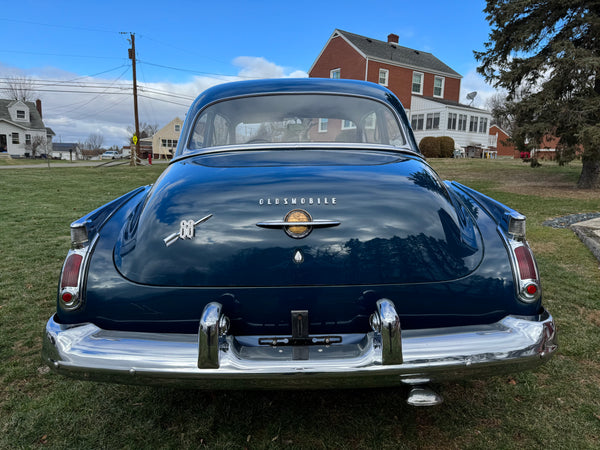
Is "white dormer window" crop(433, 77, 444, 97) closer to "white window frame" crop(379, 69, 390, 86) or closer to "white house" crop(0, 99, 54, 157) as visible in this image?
"white window frame" crop(379, 69, 390, 86)

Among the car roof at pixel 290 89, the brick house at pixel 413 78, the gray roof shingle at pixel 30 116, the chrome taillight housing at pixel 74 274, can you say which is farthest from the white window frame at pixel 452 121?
the gray roof shingle at pixel 30 116

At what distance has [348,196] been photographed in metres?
1.93

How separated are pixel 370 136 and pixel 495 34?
38.7ft

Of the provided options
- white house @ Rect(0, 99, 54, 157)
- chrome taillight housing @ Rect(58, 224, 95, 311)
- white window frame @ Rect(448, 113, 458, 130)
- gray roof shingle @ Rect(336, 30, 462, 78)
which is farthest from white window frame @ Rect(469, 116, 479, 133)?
white house @ Rect(0, 99, 54, 157)

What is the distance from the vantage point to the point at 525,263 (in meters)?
1.94

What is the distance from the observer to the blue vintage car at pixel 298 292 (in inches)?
65.1

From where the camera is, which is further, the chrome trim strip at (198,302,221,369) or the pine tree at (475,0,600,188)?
the pine tree at (475,0,600,188)

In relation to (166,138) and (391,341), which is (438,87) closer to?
(391,341)

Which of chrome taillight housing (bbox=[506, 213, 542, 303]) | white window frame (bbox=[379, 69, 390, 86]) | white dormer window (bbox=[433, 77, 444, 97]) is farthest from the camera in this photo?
white dormer window (bbox=[433, 77, 444, 97])

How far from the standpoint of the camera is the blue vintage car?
5.42 feet

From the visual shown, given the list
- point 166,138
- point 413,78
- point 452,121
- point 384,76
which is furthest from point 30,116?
point 452,121

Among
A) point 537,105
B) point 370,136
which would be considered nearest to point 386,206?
point 370,136

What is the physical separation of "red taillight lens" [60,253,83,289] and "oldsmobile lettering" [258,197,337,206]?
90cm

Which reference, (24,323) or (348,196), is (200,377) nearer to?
(348,196)
